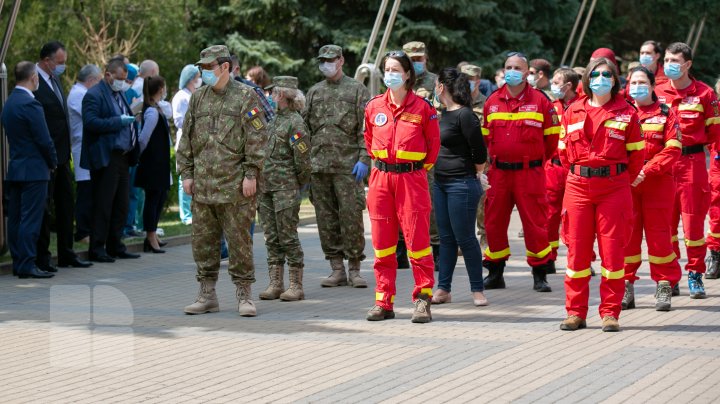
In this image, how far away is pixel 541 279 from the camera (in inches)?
460

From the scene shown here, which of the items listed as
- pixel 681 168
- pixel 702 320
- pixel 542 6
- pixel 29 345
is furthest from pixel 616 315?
pixel 542 6

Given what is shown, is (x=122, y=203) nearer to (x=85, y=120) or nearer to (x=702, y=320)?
(x=85, y=120)

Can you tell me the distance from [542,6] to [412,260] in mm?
21766

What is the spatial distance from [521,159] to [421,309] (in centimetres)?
224

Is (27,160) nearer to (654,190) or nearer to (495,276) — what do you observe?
(495,276)

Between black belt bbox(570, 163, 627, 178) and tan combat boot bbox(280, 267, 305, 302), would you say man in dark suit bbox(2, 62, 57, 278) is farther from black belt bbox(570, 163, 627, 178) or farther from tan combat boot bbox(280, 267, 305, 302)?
black belt bbox(570, 163, 627, 178)

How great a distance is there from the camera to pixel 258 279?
12586mm

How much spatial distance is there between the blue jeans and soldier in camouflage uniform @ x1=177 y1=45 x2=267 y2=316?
166 centimetres

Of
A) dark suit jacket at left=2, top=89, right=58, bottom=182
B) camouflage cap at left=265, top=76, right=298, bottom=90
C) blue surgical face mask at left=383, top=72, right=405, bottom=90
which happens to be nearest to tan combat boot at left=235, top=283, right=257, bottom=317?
camouflage cap at left=265, top=76, right=298, bottom=90

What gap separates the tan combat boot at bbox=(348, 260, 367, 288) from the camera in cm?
1187

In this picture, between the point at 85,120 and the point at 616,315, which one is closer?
the point at 616,315

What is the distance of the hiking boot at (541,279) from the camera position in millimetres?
11609

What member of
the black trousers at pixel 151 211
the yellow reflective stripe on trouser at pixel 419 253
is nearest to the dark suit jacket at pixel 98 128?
the black trousers at pixel 151 211

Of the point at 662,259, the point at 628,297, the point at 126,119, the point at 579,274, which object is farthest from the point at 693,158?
the point at 126,119
